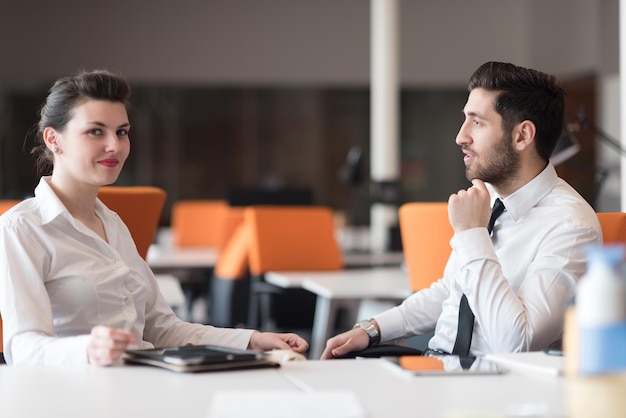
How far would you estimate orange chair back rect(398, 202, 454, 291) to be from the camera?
12.0 ft

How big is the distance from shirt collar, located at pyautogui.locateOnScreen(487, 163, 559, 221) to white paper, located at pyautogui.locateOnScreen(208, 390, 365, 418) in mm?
1084

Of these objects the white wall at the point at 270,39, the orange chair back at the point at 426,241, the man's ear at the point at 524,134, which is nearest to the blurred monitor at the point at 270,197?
the orange chair back at the point at 426,241

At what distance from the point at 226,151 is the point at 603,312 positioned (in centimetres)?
1056

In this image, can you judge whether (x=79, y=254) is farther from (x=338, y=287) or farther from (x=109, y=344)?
(x=338, y=287)

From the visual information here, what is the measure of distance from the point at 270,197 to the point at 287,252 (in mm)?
1987

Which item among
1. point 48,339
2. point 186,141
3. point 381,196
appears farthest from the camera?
point 186,141

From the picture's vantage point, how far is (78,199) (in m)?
2.36

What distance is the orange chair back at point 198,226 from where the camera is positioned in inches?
327

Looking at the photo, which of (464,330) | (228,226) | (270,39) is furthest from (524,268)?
(270,39)

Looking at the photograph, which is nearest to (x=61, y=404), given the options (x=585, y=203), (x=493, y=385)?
(x=493, y=385)

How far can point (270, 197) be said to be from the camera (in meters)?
7.21

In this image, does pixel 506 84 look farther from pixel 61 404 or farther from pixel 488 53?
pixel 488 53

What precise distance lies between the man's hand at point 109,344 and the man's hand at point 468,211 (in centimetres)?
90

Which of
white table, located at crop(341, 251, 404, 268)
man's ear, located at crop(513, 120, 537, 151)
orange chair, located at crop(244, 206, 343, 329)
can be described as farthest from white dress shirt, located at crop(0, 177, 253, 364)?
white table, located at crop(341, 251, 404, 268)
